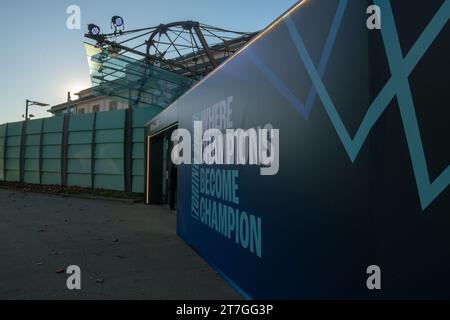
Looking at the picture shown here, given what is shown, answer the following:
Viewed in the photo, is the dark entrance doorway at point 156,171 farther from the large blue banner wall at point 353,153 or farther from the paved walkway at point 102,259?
the large blue banner wall at point 353,153

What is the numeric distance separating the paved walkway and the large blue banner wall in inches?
47.0

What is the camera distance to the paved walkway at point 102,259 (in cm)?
461

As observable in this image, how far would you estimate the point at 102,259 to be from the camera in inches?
241

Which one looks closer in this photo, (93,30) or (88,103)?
(93,30)

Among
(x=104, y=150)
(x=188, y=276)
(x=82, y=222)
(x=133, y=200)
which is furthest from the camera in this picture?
(x=104, y=150)

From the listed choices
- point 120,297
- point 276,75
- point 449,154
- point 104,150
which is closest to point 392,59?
point 449,154

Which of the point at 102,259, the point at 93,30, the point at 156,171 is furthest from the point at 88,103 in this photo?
the point at 102,259

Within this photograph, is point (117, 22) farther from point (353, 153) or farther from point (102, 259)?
point (353, 153)

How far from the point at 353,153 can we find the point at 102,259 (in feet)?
15.0

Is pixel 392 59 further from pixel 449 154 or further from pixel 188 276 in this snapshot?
pixel 188 276

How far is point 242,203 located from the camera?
4.57m

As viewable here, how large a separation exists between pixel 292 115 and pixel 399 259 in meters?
1.52

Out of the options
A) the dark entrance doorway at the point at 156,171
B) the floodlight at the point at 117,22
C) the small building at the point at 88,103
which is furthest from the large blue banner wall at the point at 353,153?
the small building at the point at 88,103

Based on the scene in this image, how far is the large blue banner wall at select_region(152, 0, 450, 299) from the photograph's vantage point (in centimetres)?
242
